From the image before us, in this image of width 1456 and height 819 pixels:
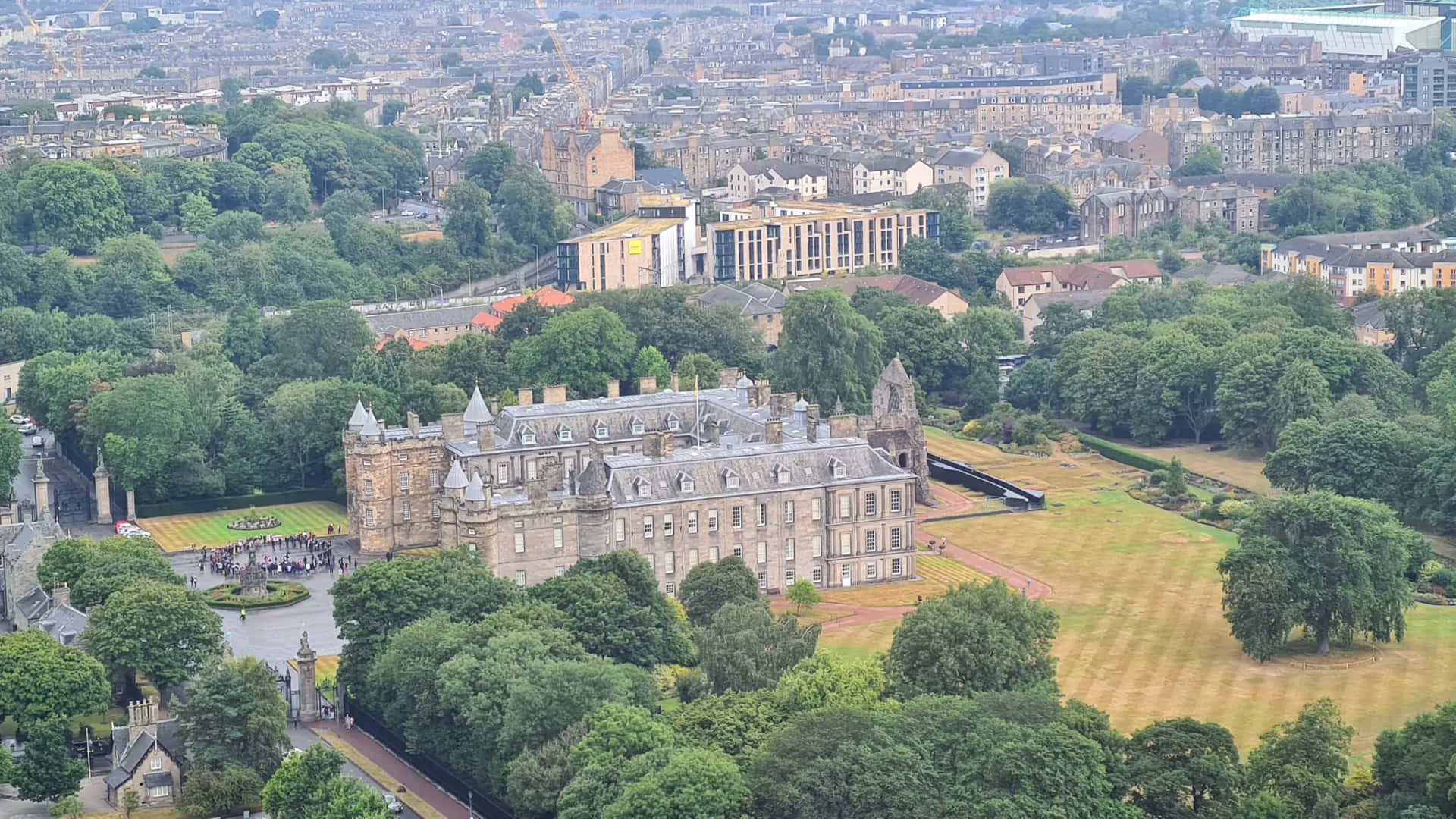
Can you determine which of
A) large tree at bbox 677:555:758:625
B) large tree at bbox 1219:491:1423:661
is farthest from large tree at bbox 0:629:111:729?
large tree at bbox 1219:491:1423:661

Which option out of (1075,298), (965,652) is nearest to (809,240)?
(1075,298)

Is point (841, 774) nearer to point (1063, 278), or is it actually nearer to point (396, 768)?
point (396, 768)

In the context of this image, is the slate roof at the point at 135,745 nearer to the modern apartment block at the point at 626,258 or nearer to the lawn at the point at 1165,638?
the lawn at the point at 1165,638

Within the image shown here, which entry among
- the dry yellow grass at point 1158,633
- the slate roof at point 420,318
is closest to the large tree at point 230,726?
the dry yellow grass at point 1158,633

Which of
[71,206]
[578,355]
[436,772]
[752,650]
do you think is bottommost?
[436,772]

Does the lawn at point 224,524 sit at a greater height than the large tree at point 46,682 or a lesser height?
lesser

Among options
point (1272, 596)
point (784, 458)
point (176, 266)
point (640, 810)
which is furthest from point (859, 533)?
point (176, 266)
